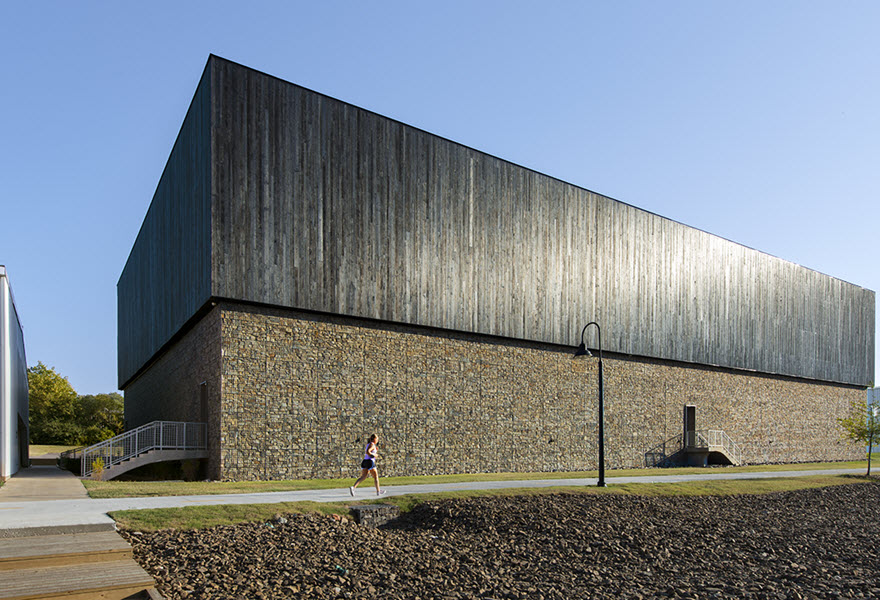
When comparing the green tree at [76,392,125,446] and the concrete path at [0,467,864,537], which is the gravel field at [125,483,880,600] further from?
the green tree at [76,392,125,446]

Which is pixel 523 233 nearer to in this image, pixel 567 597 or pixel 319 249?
pixel 319 249

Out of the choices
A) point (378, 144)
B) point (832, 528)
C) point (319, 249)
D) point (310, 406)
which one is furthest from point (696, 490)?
Answer: point (378, 144)

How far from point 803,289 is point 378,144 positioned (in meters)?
35.3

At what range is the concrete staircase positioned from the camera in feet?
23.3

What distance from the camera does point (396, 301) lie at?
24.5m

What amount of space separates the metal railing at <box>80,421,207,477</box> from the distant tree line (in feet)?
132

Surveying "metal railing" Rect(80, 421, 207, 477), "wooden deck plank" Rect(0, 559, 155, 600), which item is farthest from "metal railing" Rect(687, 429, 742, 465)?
"wooden deck plank" Rect(0, 559, 155, 600)

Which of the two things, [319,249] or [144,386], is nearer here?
[319,249]

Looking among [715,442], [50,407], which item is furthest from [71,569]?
[50,407]

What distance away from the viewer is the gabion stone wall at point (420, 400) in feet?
68.5

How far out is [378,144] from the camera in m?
24.6

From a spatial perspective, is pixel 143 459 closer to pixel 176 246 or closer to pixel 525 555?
pixel 176 246

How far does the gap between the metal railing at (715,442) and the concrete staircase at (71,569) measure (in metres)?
32.9

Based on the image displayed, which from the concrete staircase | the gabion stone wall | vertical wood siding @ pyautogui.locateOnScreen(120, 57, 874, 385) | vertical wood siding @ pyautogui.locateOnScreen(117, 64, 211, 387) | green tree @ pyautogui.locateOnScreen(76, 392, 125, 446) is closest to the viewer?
the concrete staircase
